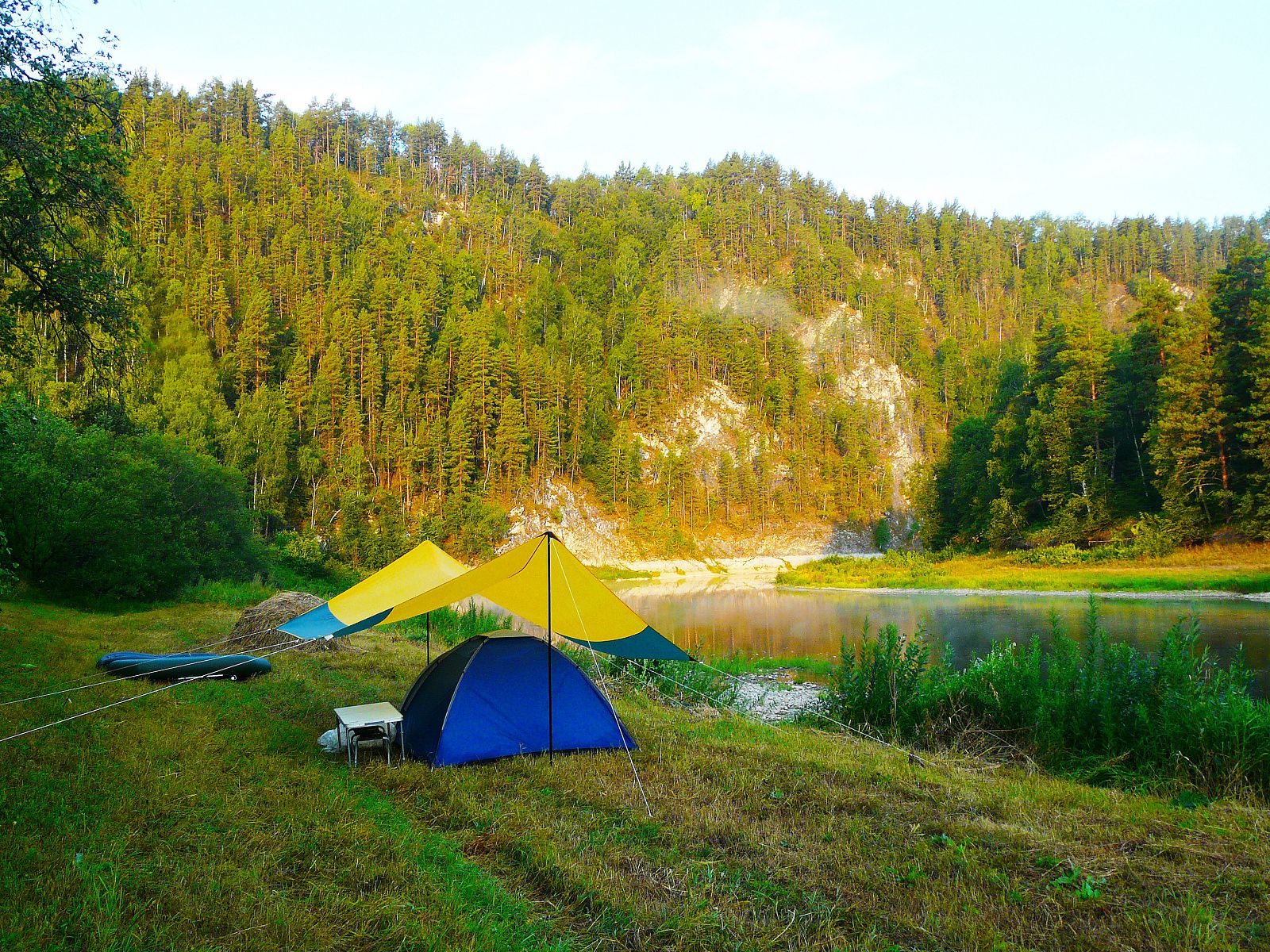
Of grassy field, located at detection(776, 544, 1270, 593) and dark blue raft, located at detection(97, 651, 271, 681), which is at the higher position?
dark blue raft, located at detection(97, 651, 271, 681)

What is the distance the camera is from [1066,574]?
3950 cm

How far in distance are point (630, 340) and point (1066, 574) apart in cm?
5468

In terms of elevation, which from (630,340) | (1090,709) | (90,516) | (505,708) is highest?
(630,340)

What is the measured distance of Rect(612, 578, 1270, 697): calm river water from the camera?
784 inches

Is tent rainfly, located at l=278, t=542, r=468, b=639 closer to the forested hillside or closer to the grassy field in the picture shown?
the forested hillside

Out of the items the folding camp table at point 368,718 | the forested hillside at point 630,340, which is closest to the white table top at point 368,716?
the folding camp table at point 368,718

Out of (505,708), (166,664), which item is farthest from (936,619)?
(166,664)

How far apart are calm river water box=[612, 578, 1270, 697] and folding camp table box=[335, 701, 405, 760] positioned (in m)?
10.7

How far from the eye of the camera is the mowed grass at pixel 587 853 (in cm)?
332

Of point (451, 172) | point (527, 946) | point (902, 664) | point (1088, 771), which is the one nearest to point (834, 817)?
point (527, 946)

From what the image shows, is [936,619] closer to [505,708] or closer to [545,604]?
[545,604]

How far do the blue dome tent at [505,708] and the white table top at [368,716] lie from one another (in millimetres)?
308

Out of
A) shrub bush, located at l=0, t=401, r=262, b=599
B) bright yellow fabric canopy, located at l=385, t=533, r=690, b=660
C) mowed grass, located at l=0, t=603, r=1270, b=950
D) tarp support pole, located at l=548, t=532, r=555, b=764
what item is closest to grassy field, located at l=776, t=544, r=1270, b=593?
mowed grass, located at l=0, t=603, r=1270, b=950

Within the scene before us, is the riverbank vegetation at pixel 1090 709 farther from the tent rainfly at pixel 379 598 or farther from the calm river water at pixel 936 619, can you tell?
the calm river water at pixel 936 619
